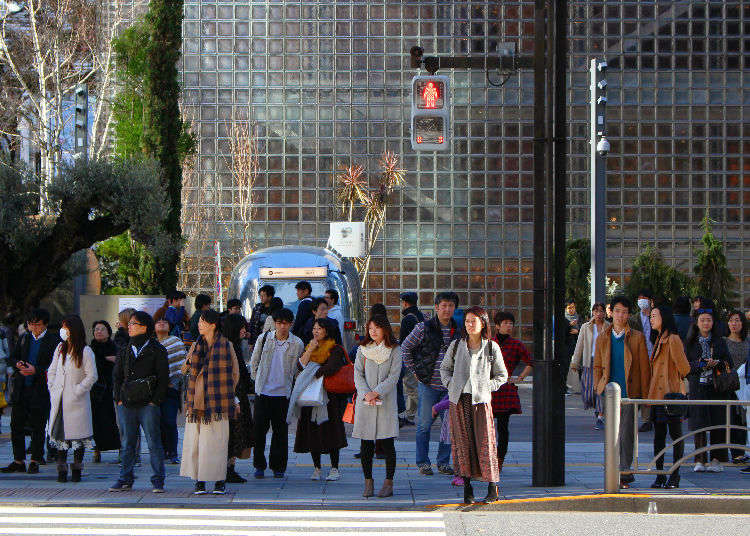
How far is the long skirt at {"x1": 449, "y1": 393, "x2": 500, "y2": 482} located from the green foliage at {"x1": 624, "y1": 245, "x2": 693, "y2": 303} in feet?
67.3

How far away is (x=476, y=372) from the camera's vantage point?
10383 mm

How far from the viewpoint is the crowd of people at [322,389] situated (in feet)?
35.6

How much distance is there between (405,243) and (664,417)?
24.1 m

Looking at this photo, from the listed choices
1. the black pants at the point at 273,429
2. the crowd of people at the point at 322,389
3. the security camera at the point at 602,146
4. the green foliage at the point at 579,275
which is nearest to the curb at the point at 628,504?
the crowd of people at the point at 322,389

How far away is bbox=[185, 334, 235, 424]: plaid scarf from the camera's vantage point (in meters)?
11.1

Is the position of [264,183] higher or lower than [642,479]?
higher

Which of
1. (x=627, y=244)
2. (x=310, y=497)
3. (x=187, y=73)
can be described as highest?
(x=187, y=73)

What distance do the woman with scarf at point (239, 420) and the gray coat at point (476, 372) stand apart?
232 cm

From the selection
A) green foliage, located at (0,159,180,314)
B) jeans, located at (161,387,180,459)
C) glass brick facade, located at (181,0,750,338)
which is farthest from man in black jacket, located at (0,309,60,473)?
glass brick facade, located at (181,0,750,338)

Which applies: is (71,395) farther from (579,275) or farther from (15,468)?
(579,275)

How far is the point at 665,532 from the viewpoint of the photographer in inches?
368

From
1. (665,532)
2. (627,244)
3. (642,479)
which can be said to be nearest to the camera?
(665,532)

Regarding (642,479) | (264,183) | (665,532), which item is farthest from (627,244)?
(665,532)

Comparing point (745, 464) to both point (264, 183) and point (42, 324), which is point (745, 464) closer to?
point (42, 324)
